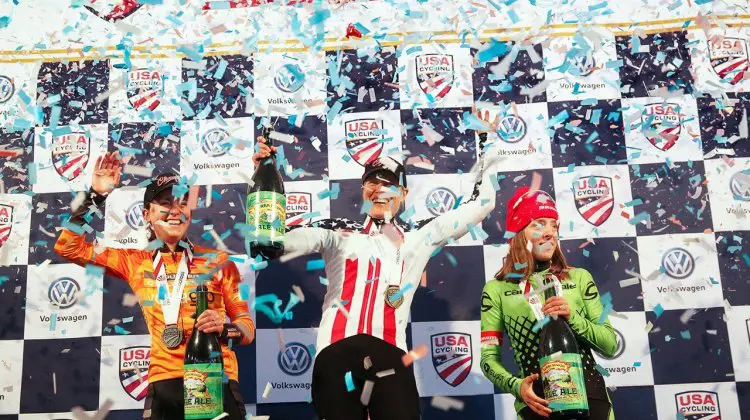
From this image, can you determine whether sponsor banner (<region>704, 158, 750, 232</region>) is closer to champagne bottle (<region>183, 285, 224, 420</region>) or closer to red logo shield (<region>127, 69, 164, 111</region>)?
champagne bottle (<region>183, 285, 224, 420</region>)

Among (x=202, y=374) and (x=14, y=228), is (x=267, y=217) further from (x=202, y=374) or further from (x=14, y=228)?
(x=14, y=228)

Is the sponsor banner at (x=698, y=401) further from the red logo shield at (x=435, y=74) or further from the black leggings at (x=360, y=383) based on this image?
the red logo shield at (x=435, y=74)

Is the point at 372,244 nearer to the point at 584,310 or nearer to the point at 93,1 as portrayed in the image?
the point at 584,310

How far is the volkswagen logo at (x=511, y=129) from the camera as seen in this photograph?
2924 millimetres

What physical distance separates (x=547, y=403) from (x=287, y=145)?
1.49 meters

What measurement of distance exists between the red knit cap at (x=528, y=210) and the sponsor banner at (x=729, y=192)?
3.01 feet

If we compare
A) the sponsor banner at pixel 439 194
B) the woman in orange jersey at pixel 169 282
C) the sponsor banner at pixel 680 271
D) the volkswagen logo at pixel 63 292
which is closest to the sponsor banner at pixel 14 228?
the volkswagen logo at pixel 63 292

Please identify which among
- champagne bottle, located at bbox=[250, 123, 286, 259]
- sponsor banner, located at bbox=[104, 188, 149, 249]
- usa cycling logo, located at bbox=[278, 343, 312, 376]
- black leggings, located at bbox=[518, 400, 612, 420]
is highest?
sponsor banner, located at bbox=[104, 188, 149, 249]

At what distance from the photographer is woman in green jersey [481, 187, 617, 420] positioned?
6.82ft

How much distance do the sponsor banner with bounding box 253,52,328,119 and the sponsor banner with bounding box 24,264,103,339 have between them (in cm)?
97

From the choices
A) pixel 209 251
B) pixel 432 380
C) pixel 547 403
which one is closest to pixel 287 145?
pixel 209 251

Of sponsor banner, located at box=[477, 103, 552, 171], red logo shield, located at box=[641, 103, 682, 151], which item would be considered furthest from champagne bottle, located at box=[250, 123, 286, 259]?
red logo shield, located at box=[641, 103, 682, 151]

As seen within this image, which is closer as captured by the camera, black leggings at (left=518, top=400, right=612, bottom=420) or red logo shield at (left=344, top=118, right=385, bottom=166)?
black leggings at (left=518, top=400, right=612, bottom=420)

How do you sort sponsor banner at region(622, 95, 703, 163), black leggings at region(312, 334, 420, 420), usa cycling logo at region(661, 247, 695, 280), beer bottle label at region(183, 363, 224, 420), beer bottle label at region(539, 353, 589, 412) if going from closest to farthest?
beer bottle label at region(539, 353, 589, 412), beer bottle label at region(183, 363, 224, 420), black leggings at region(312, 334, 420, 420), usa cycling logo at region(661, 247, 695, 280), sponsor banner at region(622, 95, 703, 163)
